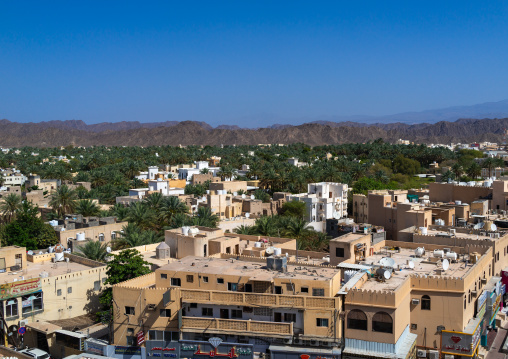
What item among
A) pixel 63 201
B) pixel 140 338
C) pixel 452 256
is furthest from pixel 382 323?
pixel 63 201

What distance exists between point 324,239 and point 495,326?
42.7 ft

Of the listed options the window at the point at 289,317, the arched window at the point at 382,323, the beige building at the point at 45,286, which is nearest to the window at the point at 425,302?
the arched window at the point at 382,323

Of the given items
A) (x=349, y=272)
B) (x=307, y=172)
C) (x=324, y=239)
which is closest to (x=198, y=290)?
(x=349, y=272)

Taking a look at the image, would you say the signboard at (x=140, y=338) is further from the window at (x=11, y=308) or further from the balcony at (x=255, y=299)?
the window at (x=11, y=308)

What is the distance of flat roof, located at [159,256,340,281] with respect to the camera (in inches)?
786

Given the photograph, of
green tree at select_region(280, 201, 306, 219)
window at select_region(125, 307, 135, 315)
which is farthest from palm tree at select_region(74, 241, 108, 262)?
green tree at select_region(280, 201, 306, 219)

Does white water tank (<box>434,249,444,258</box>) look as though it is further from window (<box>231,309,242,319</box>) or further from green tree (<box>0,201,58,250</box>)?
green tree (<box>0,201,58,250</box>)

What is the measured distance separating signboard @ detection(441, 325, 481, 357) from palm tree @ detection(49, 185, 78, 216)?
33.1m

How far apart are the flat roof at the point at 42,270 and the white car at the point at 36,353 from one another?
407cm

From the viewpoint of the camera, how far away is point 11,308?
916 inches

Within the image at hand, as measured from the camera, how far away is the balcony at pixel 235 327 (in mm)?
18500

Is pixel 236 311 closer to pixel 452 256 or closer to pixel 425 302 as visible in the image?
pixel 425 302

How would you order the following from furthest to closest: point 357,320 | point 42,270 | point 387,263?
point 42,270 → point 387,263 → point 357,320

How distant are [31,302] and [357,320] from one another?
1410cm
